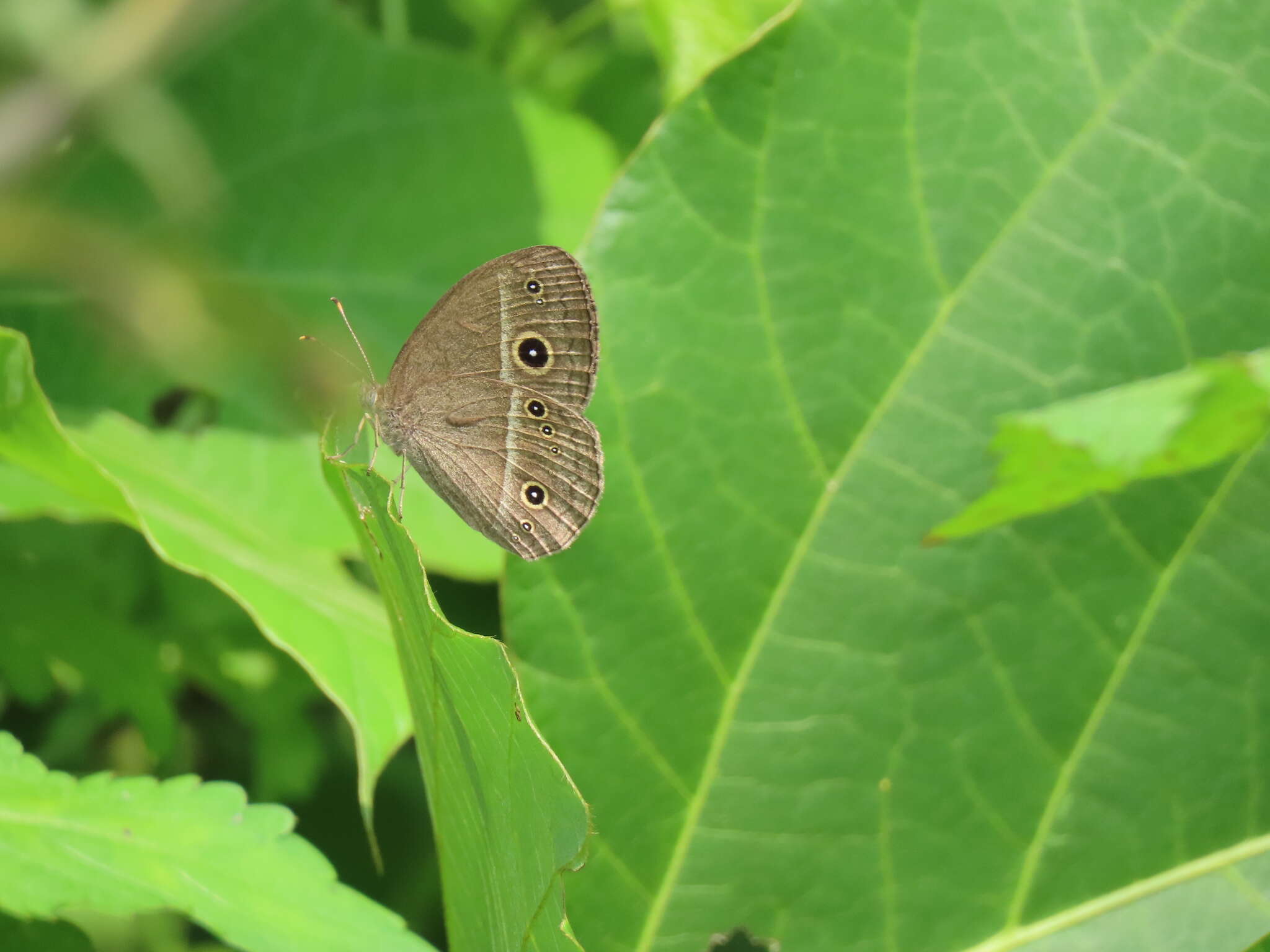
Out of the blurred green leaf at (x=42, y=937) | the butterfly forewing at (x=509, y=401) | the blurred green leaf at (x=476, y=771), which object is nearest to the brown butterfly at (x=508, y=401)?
the butterfly forewing at (x=509, y=401)

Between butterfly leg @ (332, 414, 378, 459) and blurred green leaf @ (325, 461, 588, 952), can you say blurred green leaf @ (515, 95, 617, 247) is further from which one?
blurred green leaf @ (325, 461, 588, 952)

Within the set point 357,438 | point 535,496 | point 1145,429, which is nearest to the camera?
point 1145,429

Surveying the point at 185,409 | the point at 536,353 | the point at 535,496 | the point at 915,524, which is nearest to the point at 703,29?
the point at 536,353

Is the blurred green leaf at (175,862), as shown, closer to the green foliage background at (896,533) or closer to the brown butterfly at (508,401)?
the green foliage background at (896,533)

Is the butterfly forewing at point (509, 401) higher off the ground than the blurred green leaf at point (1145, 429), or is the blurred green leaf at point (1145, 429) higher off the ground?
the blurred green leaf at point (1145, 429)

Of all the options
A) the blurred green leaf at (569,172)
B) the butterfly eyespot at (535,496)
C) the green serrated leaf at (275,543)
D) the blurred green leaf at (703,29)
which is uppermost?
the blurred green leaf at (703,29)

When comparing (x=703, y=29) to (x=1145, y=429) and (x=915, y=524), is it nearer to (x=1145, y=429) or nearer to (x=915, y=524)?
(x=915, y=524)
